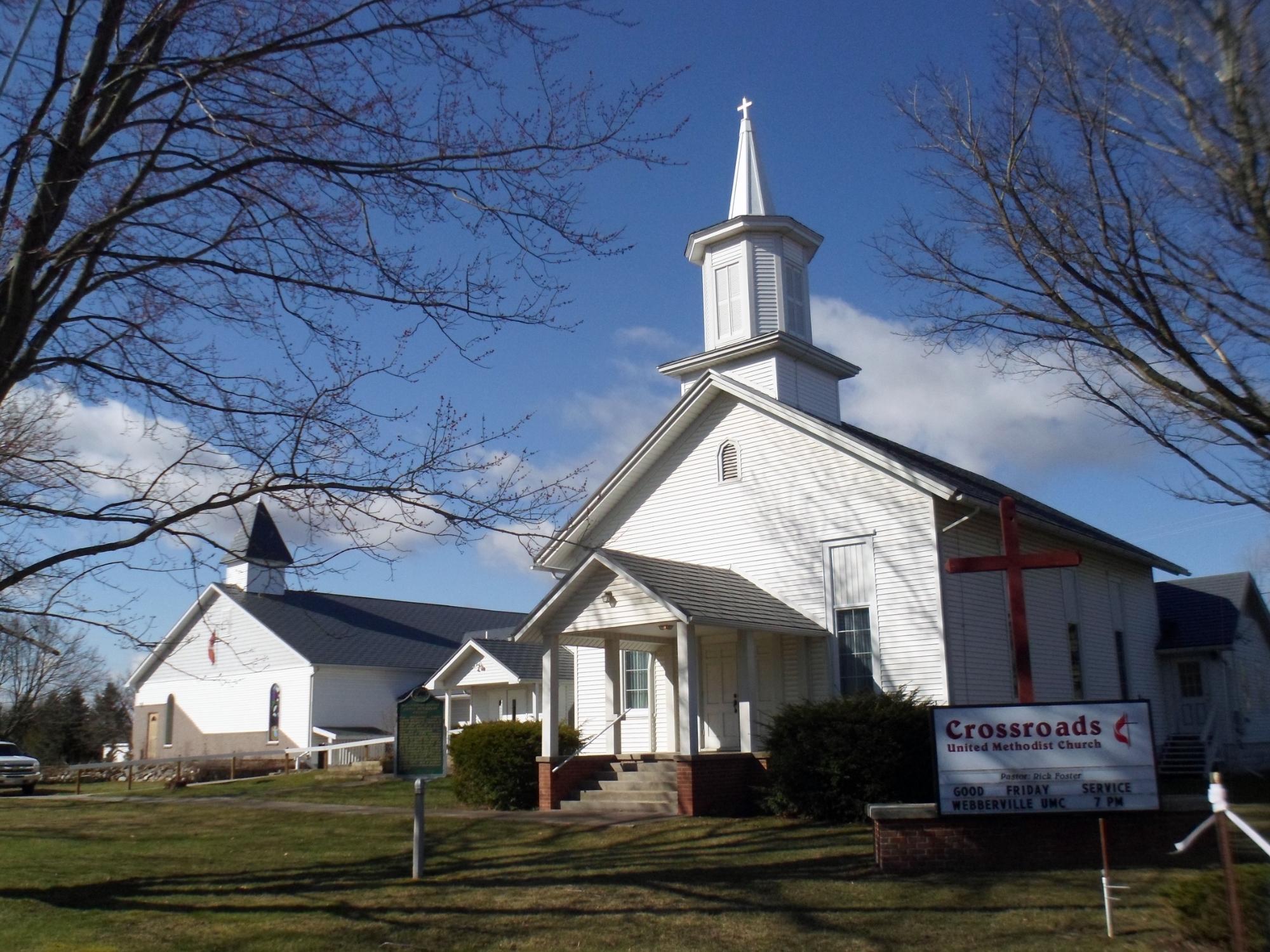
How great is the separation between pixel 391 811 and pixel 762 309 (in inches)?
479

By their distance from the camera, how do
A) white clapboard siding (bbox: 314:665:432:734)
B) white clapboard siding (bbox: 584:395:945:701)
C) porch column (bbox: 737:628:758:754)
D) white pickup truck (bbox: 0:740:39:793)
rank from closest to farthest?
porch column (bbox: 737:628:758:754)
white clapboard siding (bbox: 584:395:945:701)
white pickup truck (bbox: 0:740:39:793)
white clapboard siding (bbox: 314:665:432:734)

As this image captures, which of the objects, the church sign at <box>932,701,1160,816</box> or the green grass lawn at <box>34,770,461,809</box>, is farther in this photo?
the green grass lawn at <box>34,770,461,809</box>

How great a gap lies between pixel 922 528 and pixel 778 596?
119 inches

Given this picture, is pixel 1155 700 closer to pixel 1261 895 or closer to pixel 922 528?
pixel 922 528

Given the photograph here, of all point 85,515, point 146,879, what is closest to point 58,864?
point 146,879

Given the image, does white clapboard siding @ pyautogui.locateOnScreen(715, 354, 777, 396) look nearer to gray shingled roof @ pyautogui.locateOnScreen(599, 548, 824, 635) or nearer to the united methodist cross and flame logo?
gray shingled roof @ pyautogui.locateOnScreen(599, 548, 824, 635)

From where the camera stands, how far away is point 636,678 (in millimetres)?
22969

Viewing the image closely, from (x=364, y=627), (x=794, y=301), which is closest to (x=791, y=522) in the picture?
(x=794, y=301)

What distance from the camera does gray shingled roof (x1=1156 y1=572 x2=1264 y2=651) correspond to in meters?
28.2

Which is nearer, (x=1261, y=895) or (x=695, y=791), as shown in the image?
(x=1261, y=895)

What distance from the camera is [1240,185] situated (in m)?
10.3

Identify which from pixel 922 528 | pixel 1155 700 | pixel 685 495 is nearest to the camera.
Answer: pixel 922 528

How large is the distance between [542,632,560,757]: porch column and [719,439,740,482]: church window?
4.87m

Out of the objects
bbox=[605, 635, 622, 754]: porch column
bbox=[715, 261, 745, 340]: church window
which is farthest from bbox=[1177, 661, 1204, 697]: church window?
bbox=[605, 635, 622, 754]: porch column
